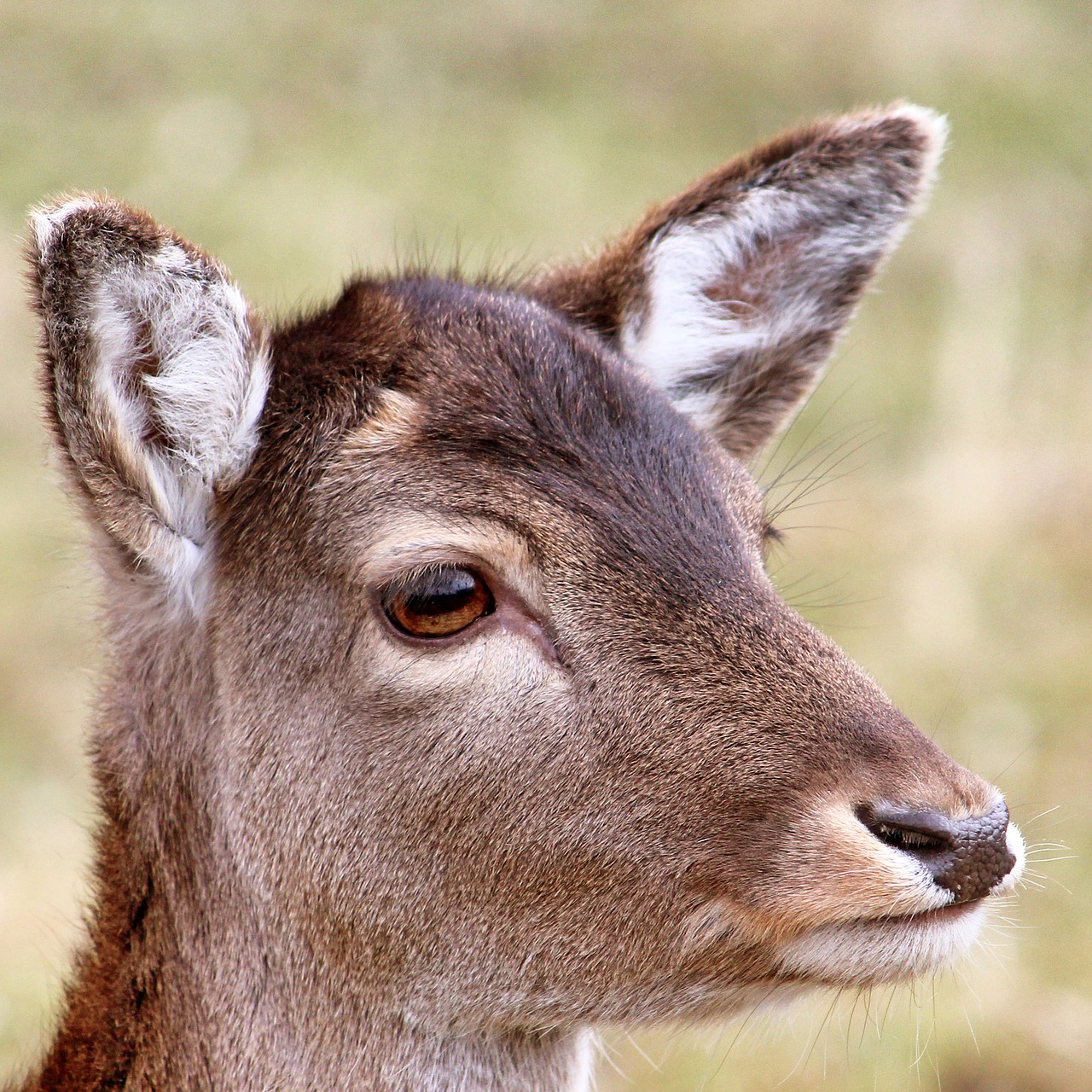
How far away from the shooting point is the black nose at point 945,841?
3260 mm

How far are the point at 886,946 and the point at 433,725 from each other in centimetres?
108

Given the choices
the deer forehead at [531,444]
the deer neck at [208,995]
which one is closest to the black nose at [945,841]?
the deer forehead at [531,444]

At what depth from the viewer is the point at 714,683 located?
141 inches

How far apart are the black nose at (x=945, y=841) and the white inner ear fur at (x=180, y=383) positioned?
171 centimetres

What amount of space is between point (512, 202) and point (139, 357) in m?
8.89

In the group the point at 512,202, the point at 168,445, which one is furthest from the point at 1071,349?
the point at 168,445

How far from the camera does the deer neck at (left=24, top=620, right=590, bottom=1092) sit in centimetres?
377

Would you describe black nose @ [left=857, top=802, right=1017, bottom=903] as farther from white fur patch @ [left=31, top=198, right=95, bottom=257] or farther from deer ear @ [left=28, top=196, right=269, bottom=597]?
white fur patch @ [left=31, top=198, right=95, bottom=257]

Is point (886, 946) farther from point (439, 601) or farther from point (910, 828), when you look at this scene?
point (439, 601)

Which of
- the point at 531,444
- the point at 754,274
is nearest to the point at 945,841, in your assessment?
the point at 531,444

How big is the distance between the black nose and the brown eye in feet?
3.16

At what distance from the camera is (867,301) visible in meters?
11.9

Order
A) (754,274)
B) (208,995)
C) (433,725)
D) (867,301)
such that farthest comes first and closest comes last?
(867,301), (754,274), (208,995), (433,725)

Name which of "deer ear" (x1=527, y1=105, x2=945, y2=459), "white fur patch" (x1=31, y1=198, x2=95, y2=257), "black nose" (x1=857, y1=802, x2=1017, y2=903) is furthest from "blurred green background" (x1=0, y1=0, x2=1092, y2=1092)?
"black nose" (x1=857, y1=802, x2=1017, y2=903)
